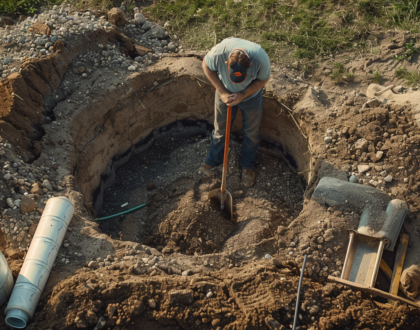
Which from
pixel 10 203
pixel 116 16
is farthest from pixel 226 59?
pixel 10 203

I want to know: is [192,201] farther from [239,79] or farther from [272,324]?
[272,324]

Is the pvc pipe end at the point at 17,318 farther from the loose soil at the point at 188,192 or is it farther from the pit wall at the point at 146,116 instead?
the pit wall at the point at 146,116

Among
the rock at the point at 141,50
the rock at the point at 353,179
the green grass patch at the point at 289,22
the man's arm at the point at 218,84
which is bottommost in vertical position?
the rock at the point at 353,179

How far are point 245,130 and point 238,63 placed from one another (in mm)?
1189

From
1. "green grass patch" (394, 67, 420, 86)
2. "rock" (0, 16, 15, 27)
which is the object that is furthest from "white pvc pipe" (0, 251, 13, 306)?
"green grass patch" (394, 67, 420, 86)

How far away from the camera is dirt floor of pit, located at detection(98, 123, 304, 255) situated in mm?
4723

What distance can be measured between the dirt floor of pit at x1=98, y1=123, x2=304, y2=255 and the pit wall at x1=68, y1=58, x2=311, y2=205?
11.9 inches

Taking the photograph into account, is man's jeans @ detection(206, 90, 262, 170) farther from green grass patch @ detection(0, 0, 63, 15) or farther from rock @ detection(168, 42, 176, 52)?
green grass patch @ detection(0, 0, 63, 15)

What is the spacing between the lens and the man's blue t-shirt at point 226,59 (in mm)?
4168

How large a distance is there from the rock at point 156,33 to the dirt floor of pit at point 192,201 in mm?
1550

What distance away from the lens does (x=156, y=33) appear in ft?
20.1

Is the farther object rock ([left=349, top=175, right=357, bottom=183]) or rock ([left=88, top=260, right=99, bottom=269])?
rock ([left=349, top=175, right=357, bottom=183])

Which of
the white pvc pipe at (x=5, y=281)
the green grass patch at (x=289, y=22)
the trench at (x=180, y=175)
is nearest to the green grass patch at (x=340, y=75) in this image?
the green grass patch at (x=289, y=22)

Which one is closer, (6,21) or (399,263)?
(399,263)
